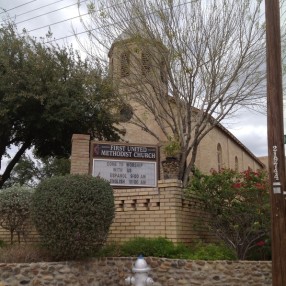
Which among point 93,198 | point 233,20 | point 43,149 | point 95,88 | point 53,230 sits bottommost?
point 53,230

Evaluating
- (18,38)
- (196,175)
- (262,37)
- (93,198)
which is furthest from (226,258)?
(18,38)

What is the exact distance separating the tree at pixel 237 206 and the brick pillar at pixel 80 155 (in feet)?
12.1

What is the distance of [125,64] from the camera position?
1870cm

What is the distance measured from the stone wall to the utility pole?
3.07 m

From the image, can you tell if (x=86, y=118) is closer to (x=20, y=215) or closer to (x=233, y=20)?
(x=233, y=20)

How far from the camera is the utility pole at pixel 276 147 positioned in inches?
327

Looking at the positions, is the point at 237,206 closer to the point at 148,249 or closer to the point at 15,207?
the point at 148,249

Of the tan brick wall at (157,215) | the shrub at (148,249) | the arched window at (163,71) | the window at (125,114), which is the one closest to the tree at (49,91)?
the window at (125,114)

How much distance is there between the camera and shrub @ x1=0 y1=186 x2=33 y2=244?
12445 mm

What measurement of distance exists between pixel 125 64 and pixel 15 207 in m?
8.37

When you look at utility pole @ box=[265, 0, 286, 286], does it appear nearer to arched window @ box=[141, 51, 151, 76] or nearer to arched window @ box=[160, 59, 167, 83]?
arched window @ box=[160, 59, 167, 83]

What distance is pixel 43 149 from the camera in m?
25.1

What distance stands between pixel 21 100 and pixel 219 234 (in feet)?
36.8

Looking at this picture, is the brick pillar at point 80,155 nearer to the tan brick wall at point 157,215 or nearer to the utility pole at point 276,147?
the tan brick wall at point 157,215
